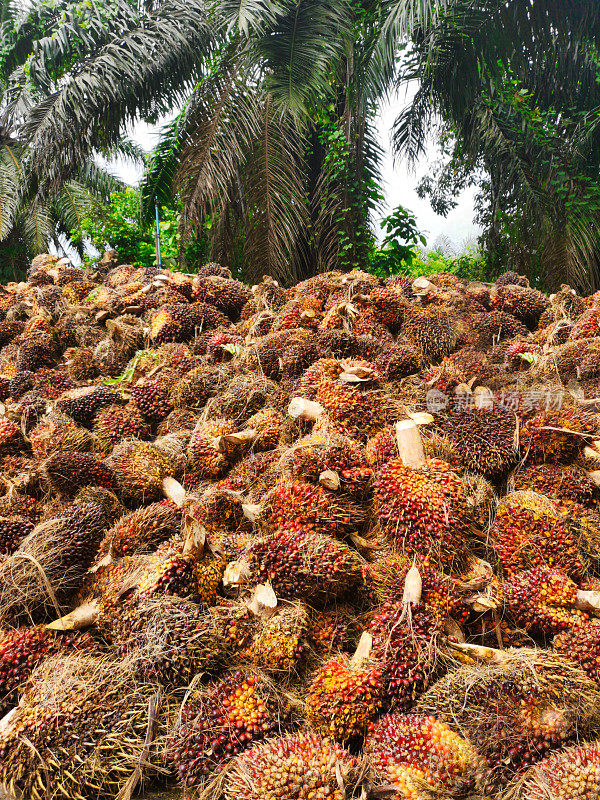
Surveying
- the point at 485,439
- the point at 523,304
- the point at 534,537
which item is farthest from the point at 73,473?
the point at 523,304

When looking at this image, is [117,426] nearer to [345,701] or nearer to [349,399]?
[349,399]

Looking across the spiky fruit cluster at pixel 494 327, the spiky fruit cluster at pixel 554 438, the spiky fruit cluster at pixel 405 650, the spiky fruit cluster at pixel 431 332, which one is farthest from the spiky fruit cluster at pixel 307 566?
the spiky fruit cluster at pixel 494 327

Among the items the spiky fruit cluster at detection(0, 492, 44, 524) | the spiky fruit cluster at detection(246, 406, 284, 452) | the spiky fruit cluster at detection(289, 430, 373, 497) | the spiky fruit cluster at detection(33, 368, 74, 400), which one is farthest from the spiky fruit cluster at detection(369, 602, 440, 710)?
the spiky fruit cluster at detection(33, 368, 74, 400)

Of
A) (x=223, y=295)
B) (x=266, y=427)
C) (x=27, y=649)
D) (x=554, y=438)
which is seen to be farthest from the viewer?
(x=223, y=295)

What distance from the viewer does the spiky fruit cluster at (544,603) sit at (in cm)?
154

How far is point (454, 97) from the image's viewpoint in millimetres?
5637

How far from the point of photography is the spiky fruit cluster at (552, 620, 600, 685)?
1.41 m

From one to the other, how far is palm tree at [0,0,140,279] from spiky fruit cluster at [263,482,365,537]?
5696 millimetres

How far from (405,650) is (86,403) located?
2.01m

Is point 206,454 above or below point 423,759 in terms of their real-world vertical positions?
above

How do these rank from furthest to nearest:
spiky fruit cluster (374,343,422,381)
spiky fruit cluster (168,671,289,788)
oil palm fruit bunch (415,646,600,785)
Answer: spiky fruit cluster (374,343,422,381), spiky fruit cluster (168,671,289,788), oil palm fruit bunch (415,646,600,785)

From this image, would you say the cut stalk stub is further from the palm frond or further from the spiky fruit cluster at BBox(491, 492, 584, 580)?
the palm frond

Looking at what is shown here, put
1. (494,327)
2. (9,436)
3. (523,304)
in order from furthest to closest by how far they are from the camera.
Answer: (523,304) < (494,327) < (9,436)

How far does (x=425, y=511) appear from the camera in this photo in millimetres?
1729
